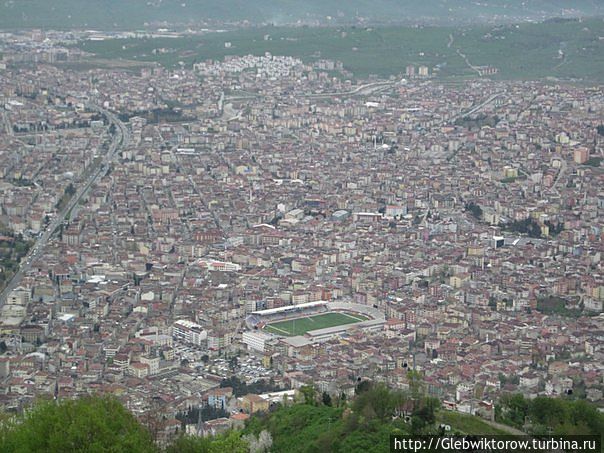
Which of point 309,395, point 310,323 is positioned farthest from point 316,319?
point 309,395

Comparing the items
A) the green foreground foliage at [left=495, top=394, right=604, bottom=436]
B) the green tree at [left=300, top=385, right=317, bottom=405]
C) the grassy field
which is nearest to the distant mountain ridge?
the grassy field

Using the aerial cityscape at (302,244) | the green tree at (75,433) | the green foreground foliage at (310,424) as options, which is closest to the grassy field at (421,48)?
the aerial cityscape at (302,244)

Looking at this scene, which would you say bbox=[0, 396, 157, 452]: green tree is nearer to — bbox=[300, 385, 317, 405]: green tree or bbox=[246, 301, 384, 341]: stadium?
bbox=[300, 385, 317, 405]: green tree

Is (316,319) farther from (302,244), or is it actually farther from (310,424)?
(310,424)

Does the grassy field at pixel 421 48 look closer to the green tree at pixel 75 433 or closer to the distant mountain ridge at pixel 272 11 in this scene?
the distant mountain ridge at pixel 272 11

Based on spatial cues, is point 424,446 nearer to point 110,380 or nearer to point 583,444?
point 583,444

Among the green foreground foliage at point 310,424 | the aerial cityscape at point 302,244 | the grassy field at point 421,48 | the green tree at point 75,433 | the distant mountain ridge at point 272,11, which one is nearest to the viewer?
the green tree at point 75,433

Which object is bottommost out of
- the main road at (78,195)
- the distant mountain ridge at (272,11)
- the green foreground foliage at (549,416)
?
the main road at (78,195)
